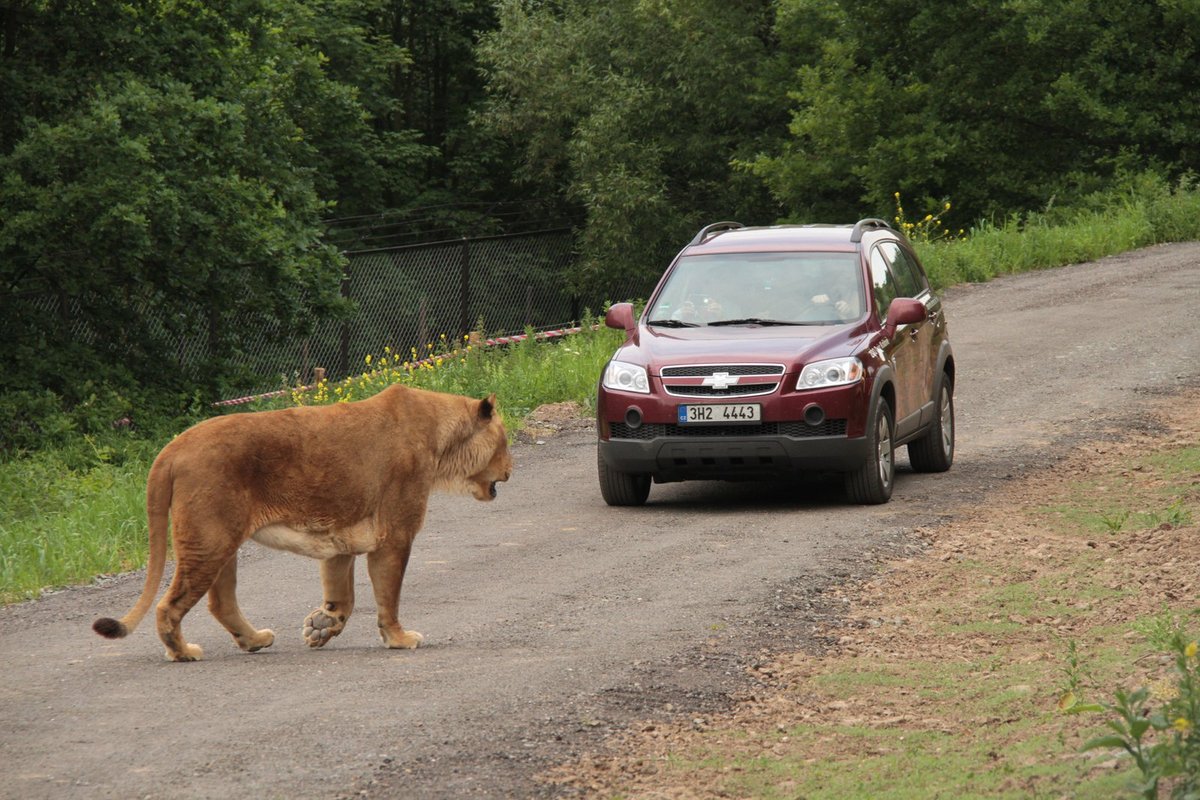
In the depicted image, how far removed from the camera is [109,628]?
7199mm

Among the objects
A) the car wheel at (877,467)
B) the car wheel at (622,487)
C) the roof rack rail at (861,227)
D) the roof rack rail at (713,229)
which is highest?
the roof rack rail at (861,227)

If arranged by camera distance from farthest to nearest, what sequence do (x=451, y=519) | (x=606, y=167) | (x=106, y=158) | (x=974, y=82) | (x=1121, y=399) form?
1. (x=606, y=167)
2. (x=974, y=82)
3. (x=106, y=158)
4. (x=1121, y=399)
5. (x=451, y=519)

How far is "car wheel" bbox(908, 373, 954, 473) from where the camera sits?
13.4m

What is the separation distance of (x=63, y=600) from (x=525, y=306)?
24.5m

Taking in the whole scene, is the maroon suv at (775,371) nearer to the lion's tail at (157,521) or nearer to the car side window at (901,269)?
the car side window at (901,269)

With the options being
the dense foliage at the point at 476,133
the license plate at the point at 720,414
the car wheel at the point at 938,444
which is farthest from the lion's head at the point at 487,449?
the dense foliage at the point at 476,133

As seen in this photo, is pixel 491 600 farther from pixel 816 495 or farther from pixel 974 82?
pixel 974 82

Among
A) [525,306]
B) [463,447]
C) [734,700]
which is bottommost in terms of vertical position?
[525,306]

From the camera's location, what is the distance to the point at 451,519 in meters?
12.4

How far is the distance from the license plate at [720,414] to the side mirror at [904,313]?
4.60 ft

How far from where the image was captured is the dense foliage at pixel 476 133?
19.8 metres

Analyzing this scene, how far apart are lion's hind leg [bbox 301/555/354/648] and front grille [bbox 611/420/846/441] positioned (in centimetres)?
389

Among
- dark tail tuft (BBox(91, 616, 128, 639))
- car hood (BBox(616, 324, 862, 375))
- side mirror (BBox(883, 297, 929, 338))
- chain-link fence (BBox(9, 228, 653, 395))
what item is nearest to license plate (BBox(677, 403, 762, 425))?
car hood (BBox(616, 324, 862, 375))

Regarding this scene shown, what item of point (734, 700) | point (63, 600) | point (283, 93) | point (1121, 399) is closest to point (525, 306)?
point (283, 93)
